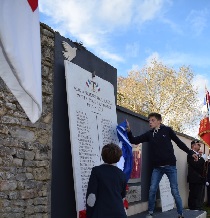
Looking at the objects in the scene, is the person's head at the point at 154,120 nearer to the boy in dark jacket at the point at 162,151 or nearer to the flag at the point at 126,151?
the boy in dark jacket at the point at 162,151

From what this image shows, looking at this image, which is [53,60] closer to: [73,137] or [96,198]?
[73,137]

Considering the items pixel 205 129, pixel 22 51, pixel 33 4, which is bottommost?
pixel 22 51

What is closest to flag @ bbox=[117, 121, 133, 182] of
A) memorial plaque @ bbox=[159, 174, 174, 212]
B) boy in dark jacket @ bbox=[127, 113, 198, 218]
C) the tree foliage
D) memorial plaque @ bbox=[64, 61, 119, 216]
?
memorial plaque @ bbox=[64, 61, 119, 216]

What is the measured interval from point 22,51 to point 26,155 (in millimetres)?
2535

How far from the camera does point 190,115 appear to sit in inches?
1142

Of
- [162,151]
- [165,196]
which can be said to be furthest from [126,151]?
[165,196]

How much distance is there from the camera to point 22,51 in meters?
1.80

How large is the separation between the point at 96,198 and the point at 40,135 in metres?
1.17

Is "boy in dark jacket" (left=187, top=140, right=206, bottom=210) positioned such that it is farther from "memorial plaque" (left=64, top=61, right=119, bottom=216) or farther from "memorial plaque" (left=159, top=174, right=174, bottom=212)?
"memorial plaque" (left=64, top=61, right=119, bottom=216)

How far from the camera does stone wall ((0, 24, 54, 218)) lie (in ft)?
12.6

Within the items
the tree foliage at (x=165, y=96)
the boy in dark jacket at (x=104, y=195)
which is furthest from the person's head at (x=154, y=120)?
the tree foliage at (x=165, y=96)

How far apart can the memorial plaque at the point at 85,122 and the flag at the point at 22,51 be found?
2744mm

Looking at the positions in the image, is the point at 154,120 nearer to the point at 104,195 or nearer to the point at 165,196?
the point at 104,195

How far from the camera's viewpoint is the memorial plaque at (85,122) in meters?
4.64
